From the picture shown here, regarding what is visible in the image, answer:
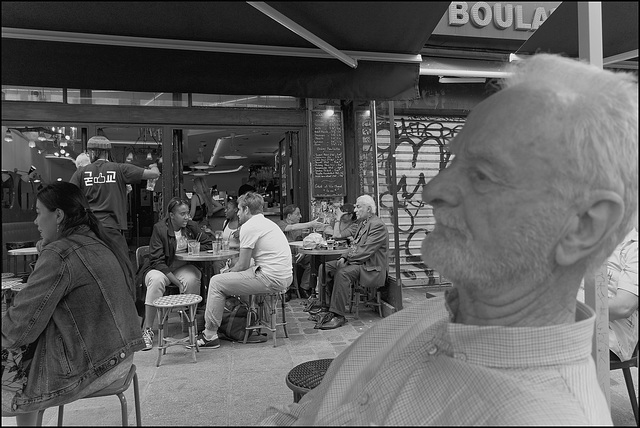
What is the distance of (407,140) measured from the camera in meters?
8.70

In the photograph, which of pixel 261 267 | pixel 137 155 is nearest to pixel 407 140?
pixel 261 267

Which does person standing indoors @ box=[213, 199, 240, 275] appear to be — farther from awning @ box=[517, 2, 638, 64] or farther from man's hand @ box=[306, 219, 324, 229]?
awning @ box=[517, 2, 638, 64]

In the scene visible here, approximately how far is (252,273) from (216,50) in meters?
3.40

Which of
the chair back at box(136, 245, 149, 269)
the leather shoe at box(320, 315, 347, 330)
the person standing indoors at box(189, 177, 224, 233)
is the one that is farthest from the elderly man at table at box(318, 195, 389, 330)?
the person standing indoors at box(189, 177, 224, 233)

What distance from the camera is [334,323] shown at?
244 inches

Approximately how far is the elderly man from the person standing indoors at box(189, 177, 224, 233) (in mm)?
8216

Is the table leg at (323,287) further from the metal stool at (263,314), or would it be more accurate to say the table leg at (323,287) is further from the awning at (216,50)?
the awning at (216,50)

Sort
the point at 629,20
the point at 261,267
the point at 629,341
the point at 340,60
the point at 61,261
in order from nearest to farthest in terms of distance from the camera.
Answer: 1. the point at 629,20
2. the point at 629,341
3. the point at 61,261
4. the point at 340,60
5. the point at 261,267

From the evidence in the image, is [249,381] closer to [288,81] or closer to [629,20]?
[288,81]

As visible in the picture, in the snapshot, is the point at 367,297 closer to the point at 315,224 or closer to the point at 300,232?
the point at 315,224

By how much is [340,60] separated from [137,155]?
711 cm

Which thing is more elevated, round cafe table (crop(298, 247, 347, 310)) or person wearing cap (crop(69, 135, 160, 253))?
person wearing cap (crop(69, 135, 160, 253))

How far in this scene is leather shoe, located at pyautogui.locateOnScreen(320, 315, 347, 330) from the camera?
612cm

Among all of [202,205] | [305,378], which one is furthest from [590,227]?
[202,205]
